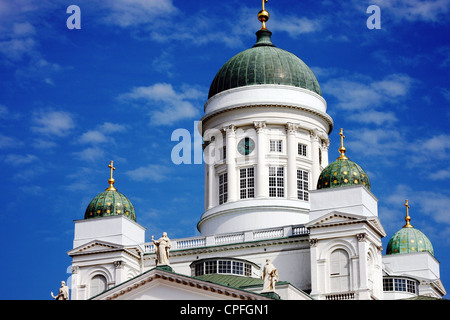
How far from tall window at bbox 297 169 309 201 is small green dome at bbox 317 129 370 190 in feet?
24.5

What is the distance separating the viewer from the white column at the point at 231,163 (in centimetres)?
8894

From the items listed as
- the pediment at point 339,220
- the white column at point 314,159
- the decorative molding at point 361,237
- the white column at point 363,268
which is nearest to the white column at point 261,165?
the white column at point 314,159

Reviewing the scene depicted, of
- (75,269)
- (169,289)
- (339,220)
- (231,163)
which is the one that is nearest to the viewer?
(169,289)

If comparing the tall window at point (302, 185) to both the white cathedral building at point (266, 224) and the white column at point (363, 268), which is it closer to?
the white cathedral building at point (266, 224)

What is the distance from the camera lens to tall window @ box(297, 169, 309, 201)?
3499 inches

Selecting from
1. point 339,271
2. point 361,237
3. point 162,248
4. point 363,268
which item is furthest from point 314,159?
point 162,248

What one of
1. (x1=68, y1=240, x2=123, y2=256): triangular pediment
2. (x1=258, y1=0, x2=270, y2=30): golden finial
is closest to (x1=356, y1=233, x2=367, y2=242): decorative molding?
(x1=68, y1=240, x2=123, y2=256): triangular pediment

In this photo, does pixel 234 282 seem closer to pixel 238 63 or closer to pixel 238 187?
pixel 238 187

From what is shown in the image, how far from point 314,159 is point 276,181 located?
3843 mm

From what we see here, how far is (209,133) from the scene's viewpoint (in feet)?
304

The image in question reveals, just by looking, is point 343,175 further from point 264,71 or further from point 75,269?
point 75,269

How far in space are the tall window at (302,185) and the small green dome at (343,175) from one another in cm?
745

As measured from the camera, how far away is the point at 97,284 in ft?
272

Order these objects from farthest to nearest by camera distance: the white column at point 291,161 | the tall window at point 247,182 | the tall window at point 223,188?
1. the tall window at point 223,188
2. the tall window at point 247,182
3. the white column at point 291,161
